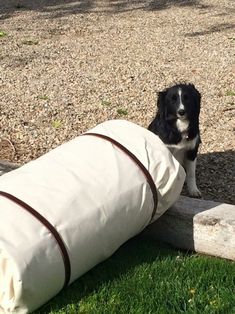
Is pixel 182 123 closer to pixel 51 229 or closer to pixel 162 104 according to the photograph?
pixel 162 104

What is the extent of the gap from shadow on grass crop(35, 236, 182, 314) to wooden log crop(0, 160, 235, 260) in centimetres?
11

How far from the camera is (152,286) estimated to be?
418 centimetres

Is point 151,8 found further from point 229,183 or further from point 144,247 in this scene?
point 144,247

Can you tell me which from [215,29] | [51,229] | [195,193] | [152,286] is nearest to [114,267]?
[152,286]

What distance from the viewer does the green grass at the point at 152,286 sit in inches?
156

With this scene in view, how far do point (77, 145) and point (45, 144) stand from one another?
7.22 feet

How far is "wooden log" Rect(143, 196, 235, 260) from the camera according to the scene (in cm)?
454

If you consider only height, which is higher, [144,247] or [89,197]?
[89,197]

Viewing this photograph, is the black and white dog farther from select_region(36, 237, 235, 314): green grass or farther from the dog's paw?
select_region(36, 237, 235, 314): green grass

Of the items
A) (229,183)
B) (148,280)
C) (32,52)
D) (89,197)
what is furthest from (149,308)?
(32,52)

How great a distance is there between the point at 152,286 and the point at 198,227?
70 centimetres

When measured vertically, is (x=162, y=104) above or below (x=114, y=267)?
above

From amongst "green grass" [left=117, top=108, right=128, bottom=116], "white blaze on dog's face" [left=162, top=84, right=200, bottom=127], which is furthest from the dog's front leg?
"green grass" [left=117, top=108, right=128, bottom=116]

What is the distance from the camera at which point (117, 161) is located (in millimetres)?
4391
